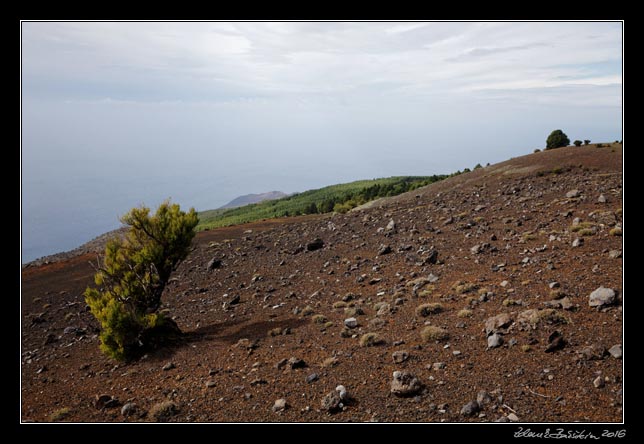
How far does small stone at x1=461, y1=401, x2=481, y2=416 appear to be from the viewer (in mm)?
6656

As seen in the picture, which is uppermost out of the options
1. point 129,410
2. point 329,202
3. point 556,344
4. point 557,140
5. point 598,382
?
point 557,140

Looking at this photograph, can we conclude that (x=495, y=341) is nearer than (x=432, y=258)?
Yes

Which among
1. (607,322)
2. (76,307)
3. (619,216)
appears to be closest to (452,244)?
(619,216)

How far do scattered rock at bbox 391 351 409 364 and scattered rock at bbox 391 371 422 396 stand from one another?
3.13 feet

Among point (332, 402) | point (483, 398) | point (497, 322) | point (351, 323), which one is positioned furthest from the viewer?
point (351, 323)

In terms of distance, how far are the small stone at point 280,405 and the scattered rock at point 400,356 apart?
2.57 metres

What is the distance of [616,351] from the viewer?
742 cm

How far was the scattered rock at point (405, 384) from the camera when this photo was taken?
7.46 meters

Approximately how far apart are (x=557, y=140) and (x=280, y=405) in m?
42.1

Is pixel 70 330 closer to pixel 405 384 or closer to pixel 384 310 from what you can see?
pixel 384 310

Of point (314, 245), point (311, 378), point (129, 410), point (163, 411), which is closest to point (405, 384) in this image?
point (311, 378)

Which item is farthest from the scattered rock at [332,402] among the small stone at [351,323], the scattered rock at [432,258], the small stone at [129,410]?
the scattered rock at [432,258]

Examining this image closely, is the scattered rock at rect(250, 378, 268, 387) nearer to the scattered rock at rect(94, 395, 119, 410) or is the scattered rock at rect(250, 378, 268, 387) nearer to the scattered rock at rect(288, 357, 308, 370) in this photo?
the scattered rock at rect(288, 357, 308, 370)

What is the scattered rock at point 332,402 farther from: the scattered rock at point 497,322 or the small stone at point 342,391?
the scattered rock at point 497,322
